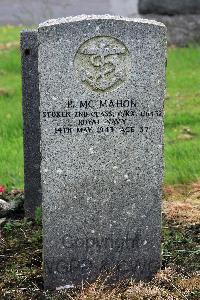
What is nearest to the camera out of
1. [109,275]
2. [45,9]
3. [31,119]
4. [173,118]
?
[109,275]

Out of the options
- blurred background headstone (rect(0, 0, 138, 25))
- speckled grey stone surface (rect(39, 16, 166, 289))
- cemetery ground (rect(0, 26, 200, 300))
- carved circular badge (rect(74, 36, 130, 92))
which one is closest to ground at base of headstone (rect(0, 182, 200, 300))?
cemetery ground (rect(0, 26, 200, 300))

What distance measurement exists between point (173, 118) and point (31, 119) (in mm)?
3224

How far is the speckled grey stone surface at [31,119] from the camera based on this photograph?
17.4 ft

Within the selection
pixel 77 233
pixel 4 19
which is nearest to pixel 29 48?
pixel 77 233

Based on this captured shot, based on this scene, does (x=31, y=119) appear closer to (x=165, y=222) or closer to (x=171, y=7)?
(x=165, y=222)

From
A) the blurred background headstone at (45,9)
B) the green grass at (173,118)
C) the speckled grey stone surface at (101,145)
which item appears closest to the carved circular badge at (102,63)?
the speckled grey stone surface at (101,145)

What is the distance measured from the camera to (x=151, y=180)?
4402 mm

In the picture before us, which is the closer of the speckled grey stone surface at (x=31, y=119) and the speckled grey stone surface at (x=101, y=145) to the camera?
the speckled grey stone surface at (x=101, y=145)

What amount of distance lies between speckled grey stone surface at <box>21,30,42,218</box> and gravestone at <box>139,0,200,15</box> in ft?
25.5

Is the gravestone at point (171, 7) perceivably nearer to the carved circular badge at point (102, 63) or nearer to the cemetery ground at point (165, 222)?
the cemetery ground at point (165, 222)

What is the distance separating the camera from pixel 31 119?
5516 mm

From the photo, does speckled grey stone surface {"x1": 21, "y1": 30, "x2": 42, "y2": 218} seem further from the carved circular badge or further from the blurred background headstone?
the blurred background headstone

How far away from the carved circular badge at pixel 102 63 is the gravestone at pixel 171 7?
8800mm

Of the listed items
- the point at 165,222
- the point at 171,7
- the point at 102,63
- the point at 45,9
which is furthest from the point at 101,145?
the point at 45,9
